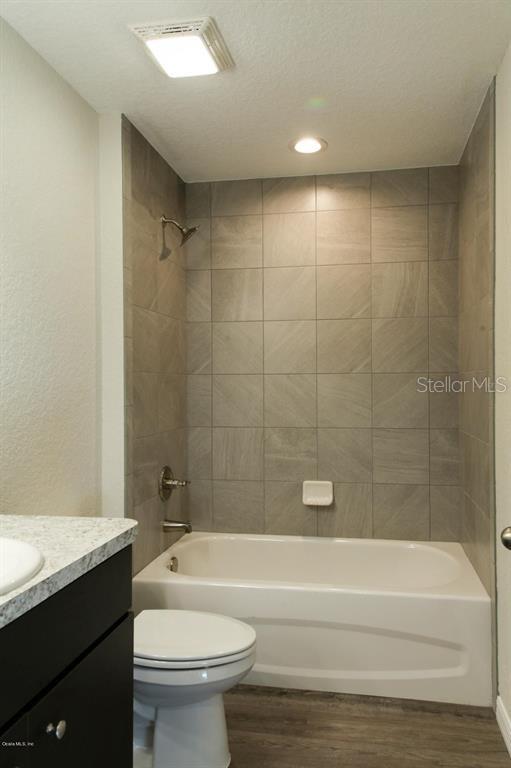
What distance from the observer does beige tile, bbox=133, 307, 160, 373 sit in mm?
2553

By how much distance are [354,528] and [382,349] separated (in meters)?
1.00

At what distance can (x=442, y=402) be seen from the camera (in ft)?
10.0

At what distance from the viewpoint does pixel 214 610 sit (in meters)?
2.47

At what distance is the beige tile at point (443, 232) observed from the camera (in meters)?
3.04

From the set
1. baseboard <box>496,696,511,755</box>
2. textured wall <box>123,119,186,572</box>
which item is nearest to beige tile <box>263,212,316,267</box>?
textured wall <box>123,119,186,572</box>

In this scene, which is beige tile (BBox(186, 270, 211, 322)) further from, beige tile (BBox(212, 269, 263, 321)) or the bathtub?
the bathtub

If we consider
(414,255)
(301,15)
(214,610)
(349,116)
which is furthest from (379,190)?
(214,610)

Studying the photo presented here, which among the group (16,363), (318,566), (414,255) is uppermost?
(414,255)

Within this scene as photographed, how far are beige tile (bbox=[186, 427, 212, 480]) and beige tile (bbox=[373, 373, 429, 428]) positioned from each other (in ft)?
3.18

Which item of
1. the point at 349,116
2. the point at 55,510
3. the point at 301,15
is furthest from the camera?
the point at 349,116

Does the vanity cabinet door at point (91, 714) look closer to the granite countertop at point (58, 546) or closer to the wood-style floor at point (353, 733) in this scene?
the granite countertop at point (58, 546)

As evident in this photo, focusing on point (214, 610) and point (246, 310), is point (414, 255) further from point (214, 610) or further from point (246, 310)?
point (214, 610)

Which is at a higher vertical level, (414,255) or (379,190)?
(379,190)

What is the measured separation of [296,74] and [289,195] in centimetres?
109
